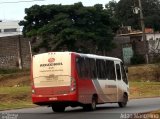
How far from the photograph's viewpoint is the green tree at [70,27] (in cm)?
5828

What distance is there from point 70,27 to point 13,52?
9.99 meters

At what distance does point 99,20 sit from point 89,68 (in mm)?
35843

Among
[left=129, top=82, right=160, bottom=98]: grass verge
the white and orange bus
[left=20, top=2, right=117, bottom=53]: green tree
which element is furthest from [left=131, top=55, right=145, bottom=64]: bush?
the white and orange bus

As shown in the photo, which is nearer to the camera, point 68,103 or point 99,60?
point 68,103

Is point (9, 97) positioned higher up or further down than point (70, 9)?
further down

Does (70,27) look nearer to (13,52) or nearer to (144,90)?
(13,52)

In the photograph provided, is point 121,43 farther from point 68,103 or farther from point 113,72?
point 68,103

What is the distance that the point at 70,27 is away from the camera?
2298 inches

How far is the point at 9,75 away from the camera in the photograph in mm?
56781

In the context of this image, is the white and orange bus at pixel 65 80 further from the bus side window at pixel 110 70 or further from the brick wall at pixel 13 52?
the brick wall at pixel 13 52

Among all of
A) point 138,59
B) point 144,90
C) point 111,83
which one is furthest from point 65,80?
point 138,59

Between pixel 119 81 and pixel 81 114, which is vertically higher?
pixel 119 81

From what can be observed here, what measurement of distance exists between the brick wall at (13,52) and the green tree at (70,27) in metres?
2.03

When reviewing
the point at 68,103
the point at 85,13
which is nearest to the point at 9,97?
the point at 68,103
